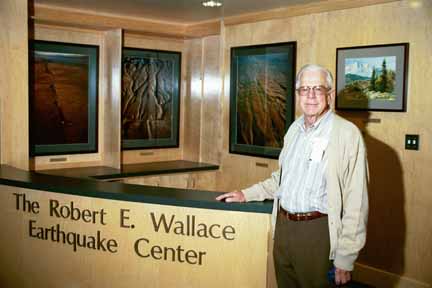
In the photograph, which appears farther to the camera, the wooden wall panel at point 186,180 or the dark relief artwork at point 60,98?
the wooden wall panel at point 186,180

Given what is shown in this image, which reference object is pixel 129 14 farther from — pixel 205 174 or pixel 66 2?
pixel 205 174

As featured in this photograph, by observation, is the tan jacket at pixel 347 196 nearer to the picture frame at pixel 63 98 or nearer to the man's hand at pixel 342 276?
the man's hand at pixel 342 276

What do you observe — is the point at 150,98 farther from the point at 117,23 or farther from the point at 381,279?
the point at 381,279

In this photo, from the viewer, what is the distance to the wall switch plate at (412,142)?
148 inches

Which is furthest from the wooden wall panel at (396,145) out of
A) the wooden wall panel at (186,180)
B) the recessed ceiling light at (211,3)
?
the wooden wall panel at (186,180)

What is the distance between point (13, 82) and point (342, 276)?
9.68 ft

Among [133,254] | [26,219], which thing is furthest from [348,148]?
[26,219]

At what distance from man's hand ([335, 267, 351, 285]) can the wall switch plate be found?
1950mm

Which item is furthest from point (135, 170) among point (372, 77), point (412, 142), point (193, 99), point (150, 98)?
point (412, 142)

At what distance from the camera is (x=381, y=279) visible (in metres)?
4.08

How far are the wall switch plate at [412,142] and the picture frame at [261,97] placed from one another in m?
1.19

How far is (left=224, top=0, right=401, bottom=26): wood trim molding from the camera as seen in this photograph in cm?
411

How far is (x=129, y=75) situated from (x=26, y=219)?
292 centimetres

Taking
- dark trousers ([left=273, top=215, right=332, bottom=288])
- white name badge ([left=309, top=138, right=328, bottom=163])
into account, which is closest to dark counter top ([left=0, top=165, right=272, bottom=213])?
dark trousers ([left=273, top=215, right=332, bottom=288])
